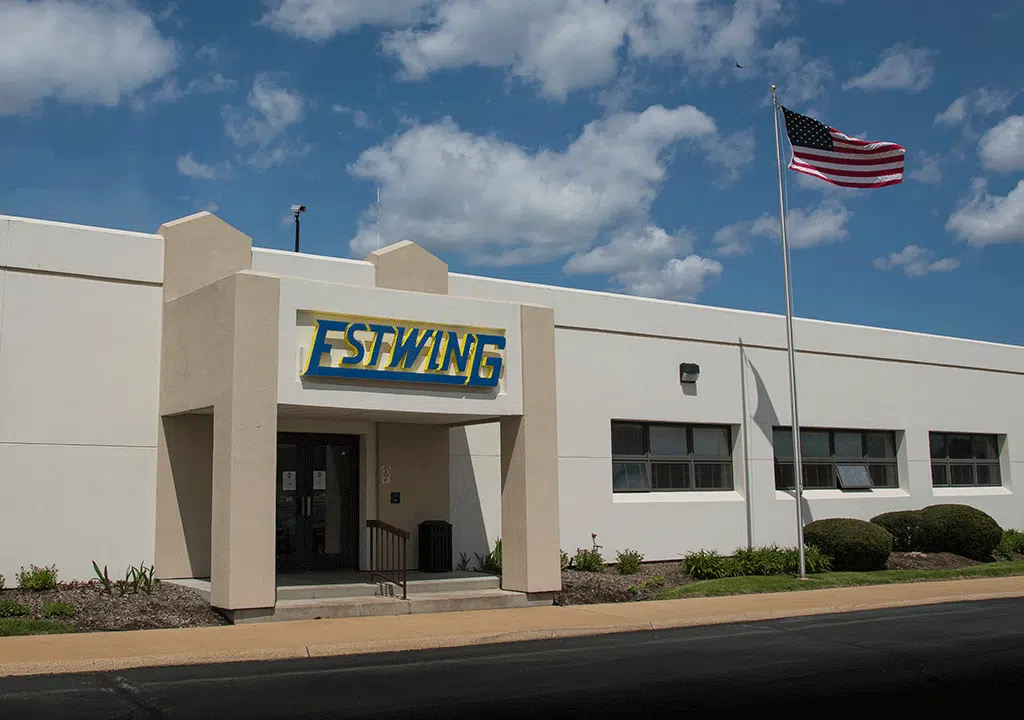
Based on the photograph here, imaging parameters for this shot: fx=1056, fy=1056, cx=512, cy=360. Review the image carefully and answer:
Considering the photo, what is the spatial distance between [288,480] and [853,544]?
40.4 ft

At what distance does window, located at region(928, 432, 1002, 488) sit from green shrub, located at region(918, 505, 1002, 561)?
3305 mm

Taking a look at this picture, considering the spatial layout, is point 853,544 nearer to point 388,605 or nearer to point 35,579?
point 388,605

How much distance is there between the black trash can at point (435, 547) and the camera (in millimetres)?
20219

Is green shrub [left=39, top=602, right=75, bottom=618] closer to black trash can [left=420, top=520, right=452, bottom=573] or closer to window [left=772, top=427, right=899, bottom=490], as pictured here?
black trash can [left=420, top=520, right=452, bottom=573]

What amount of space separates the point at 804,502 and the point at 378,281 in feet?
40.5

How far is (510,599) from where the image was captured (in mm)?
17859

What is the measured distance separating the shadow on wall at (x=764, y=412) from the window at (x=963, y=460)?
6.15 meters

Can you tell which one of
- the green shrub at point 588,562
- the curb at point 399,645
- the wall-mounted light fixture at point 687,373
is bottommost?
the curb at point 399,645

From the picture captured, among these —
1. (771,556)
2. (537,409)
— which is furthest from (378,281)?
(771,556)

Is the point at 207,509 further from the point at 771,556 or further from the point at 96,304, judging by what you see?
the point at 771,556

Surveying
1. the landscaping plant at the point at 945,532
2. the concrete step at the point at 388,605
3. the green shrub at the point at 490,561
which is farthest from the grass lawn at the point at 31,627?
the landscaping plant at the point at 945,532

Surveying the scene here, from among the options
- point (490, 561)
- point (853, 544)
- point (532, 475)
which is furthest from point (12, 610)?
point (853, 544)

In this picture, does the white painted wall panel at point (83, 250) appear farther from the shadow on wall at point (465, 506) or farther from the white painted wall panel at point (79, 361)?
the shadow on wall at point (465, 506)

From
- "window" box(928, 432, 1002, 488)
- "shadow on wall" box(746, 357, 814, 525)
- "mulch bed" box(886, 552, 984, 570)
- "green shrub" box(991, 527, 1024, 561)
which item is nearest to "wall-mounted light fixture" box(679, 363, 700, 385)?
"shadow on wall" box(746, 357, 814, 525)
